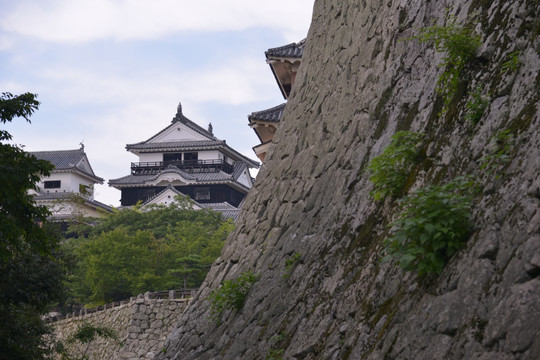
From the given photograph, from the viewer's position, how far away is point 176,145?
56688 millimetres

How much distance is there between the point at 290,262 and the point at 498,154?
4642mm

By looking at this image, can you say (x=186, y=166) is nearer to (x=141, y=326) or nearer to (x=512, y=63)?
(x=141, y=326)

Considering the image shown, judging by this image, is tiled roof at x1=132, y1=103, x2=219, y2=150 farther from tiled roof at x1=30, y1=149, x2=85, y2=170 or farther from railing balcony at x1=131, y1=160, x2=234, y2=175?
tiled roof at x1=30, y1=149, x2=85, y2=170

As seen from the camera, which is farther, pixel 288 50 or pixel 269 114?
pixel 269 114

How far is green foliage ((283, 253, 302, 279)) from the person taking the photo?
30.9ft

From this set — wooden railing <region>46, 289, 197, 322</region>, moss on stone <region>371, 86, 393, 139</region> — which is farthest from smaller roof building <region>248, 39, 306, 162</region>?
moss on stone <region>371, 86, 393, 139</region>

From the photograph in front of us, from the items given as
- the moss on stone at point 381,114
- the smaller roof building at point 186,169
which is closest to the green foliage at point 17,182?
the moss on stone at point 381,114

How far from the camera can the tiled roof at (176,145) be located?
55.8 m

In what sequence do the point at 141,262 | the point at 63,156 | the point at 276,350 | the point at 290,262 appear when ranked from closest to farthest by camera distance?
the point at 276,350
the point at 290,262
the point at 141,262
the point at 63,156

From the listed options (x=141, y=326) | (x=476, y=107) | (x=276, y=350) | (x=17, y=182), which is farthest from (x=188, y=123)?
(x=476, y=107)

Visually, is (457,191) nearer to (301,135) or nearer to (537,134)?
(537,134)

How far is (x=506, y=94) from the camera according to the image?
19.5 ft

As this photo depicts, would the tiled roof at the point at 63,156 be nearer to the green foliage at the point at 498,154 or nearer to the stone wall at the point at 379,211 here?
the stone wall at the point at 379,211

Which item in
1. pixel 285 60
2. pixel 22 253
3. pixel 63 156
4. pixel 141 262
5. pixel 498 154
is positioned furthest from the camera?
pixel 63 156
